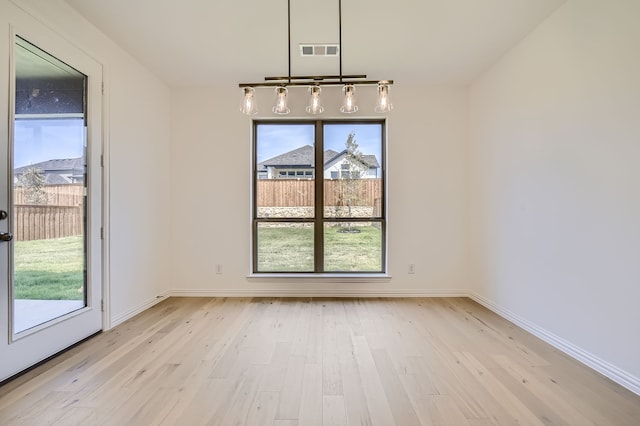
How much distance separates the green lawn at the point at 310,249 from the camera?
12.3 ft

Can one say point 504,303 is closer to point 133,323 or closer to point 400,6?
point 400,6

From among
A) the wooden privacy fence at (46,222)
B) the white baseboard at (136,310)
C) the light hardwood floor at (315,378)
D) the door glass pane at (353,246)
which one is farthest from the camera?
the door glass pane at (353,246)

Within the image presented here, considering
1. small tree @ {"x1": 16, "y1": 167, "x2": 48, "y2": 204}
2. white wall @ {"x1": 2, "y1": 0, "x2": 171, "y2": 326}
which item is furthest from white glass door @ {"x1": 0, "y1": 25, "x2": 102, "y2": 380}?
white wall @ {"x1": 2, "y1": 0, "x2": 171, "y2": 326}

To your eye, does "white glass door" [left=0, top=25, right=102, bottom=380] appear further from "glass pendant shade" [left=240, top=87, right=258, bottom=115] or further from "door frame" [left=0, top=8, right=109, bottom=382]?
"glass pendant shade" [left=240, top=87, right=258, bottom=115]

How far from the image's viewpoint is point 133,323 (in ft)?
9.15

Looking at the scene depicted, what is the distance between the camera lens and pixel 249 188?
366 cm

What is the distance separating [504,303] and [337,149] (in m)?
2.64

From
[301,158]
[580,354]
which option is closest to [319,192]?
[301,158]

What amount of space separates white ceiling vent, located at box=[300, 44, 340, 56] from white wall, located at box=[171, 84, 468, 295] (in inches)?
30.6

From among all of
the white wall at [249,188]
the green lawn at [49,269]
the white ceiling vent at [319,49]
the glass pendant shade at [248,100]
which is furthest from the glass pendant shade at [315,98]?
the green lawn at [49,269]

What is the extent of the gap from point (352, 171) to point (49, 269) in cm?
317

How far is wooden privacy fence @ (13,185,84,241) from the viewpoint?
1.94m

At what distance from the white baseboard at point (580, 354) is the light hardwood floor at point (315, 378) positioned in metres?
0.05

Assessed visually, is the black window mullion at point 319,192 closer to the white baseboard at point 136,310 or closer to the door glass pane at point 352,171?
the door glass pane at point 352,171
